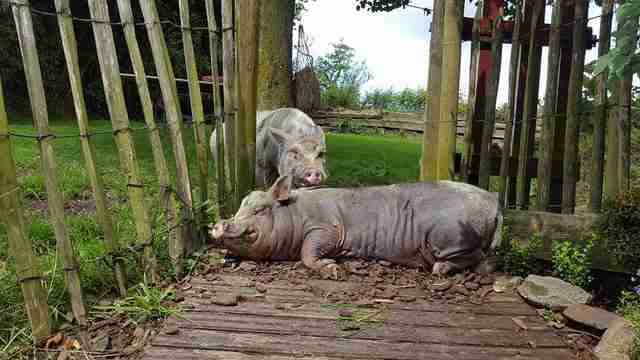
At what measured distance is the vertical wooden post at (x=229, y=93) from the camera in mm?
4352

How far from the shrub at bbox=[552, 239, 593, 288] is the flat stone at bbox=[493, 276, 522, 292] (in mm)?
268

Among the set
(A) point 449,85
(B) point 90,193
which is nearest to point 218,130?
(A) point 449,85

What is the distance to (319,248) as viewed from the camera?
12.8ft

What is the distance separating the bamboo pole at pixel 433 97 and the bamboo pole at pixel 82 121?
253 cm

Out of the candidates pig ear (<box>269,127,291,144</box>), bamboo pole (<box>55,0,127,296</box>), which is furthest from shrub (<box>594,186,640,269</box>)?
bamboo pole (<box>55,0,127,296</box>)

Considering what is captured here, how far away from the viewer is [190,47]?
4074 millimetres

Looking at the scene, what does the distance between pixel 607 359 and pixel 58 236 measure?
2761mm

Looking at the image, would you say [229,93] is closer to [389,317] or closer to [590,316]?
[389,317]

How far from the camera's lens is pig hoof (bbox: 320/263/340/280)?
367cm

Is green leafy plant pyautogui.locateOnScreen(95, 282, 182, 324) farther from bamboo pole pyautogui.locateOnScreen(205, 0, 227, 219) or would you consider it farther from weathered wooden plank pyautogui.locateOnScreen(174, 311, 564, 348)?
bamboo pole pyautogui.locateOnScreen(205, 0, 227, 219)

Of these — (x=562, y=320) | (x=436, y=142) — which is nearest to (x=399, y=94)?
(x=436, y=142)

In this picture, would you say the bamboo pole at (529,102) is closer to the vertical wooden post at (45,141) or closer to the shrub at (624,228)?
the shrub at (624,228)

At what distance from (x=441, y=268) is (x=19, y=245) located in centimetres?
250

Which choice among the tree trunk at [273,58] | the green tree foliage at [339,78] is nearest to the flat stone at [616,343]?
the tree trunk at [273,58]
